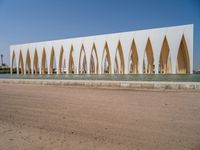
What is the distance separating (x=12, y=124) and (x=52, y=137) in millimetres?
1722

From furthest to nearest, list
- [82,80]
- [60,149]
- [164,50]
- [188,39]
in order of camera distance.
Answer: [164,50] < [188,39] < [82,80] < [60,149]

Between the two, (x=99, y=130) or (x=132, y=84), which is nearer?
(x=99, y=130)

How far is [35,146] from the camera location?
3.20m

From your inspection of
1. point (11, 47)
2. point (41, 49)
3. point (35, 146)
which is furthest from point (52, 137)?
point (11, 47)

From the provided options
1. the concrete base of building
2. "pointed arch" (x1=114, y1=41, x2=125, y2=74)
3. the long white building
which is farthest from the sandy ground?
"pointed arch" (x1=114, y1=41, x2=125, y2=74)

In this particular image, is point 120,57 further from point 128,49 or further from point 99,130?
point 99,130

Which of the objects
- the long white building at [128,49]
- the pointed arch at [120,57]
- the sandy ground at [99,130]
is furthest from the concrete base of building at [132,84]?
the pointed arch at [120,57]

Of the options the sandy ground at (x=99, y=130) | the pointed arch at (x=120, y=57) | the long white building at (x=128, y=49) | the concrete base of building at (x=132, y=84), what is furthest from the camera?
the pointed arch at (x=120, y=57)

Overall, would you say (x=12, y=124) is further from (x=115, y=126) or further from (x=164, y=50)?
(x=164, y=50)

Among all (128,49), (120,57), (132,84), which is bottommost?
(132,84)

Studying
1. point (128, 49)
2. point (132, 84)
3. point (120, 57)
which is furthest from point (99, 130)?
point (120, 57)

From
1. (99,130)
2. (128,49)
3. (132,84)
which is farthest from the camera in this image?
(128,49)

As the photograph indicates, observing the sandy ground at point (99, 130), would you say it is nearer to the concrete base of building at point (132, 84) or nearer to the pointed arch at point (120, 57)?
the concrete base of building at point (132, 84)

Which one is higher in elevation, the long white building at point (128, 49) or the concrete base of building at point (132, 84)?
the long white building at point (128, 49)
